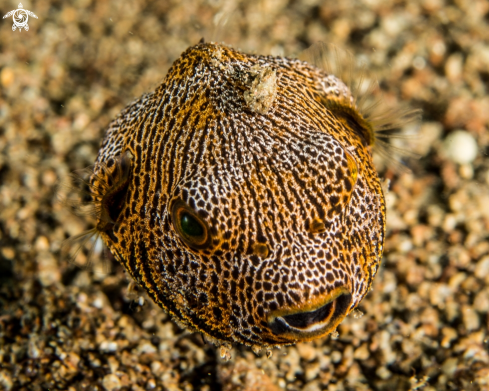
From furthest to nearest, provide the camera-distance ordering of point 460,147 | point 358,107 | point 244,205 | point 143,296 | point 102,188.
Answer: point 460,147, point 143,296, point 358,107, point 102,188, point 244,205

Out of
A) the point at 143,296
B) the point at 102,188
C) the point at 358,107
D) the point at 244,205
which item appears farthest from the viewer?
the point at 143,296

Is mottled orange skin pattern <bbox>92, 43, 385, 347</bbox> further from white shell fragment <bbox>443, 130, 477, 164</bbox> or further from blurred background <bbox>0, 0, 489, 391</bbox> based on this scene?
white shell fragment <bbox>443, 130, 477, 164</bbox>

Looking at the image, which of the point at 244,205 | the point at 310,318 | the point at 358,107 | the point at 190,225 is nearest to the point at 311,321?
the point at 310,318

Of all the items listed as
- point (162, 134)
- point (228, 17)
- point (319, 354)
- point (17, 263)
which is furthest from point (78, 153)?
point (319, 354)

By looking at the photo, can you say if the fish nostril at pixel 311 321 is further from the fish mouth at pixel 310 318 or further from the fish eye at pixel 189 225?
the fish eye at pixel 189 225

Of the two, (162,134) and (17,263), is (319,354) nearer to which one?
(162,134)

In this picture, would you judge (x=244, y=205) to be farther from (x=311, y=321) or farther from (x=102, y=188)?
(x=102, y=188)
